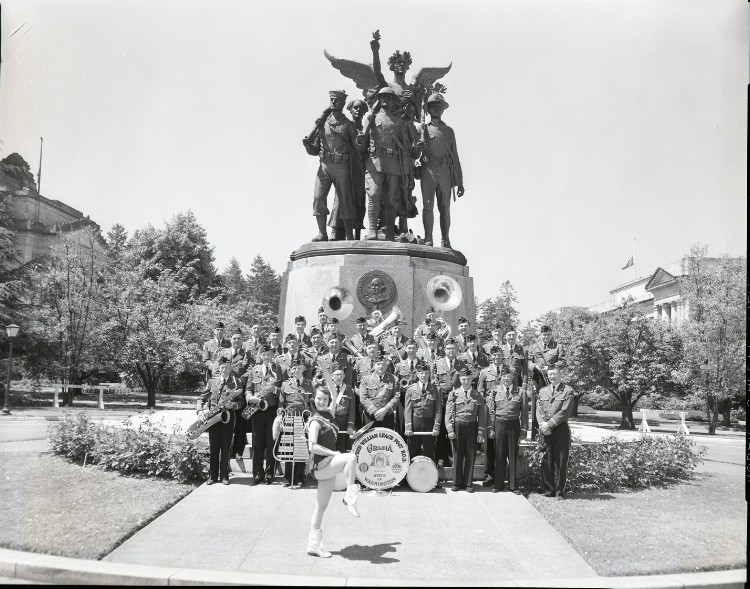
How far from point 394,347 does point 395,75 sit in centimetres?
770

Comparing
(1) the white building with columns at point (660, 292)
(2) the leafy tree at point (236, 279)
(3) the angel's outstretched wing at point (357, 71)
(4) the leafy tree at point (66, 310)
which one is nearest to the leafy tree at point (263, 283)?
(2) the leafy tree at point (236, 279)

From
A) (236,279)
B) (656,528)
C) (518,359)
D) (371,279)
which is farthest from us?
(236,279)

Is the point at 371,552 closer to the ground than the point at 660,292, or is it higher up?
closer to the ground

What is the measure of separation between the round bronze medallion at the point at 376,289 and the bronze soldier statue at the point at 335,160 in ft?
6.81

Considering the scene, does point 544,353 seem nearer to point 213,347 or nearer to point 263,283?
point 213,347

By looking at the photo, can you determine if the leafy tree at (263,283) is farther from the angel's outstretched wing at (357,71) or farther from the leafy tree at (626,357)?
the angel's outstretched wing at (357,71)

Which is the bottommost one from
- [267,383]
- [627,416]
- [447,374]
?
[627,416]

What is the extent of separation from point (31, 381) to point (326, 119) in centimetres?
2762

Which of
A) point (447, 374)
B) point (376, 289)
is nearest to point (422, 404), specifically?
point (447, 374)

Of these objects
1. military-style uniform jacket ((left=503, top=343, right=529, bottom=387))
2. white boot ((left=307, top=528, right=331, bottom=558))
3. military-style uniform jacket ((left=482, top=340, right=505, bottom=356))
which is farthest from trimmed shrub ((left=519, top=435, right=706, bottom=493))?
white boot ((left=307, top=528, right=331, bottom=558))

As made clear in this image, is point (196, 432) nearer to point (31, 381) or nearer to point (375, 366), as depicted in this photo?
point (375, 366)

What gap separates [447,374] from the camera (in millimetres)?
10102

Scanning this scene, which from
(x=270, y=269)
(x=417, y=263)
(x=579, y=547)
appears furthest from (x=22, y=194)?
(x=270, y=269)

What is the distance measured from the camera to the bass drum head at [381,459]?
8.49m
